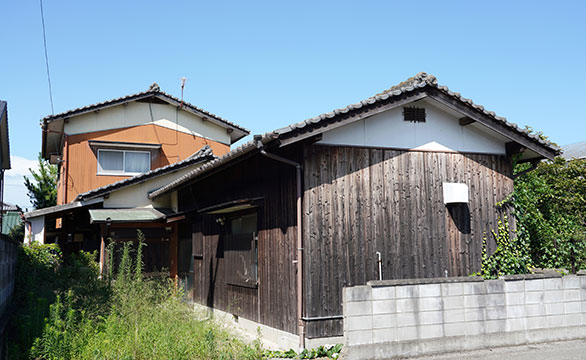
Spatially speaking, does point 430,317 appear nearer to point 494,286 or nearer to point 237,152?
point 494,286

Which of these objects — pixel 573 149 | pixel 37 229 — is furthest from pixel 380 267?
pixel 573 149

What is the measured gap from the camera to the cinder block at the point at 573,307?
7.96 meters

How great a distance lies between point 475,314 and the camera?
7.45m

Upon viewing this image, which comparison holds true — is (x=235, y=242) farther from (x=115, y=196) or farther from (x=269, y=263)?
(x=115, y=196)

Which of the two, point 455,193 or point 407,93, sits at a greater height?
point 407,93

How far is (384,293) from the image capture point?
23.1ft

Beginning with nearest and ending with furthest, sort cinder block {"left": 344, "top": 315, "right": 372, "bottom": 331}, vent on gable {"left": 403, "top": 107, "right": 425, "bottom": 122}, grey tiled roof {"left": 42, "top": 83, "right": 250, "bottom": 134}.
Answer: cinder block {"left": 344, "top": 315, "right": 372, "bottom": 331} < vent on gable {"left": 403, "top": 107, "right": 425, "bottom": 122} < grey tiled roof {"left": 42, "top": 83, "right": 250, "bottom": 134}

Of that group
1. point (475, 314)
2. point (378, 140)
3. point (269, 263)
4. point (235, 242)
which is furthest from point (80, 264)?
point (475, 314)

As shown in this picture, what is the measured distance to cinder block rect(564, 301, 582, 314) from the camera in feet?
26.1

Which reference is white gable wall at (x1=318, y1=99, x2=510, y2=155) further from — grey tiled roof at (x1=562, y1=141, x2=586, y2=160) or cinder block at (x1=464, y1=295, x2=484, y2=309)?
grey tiled roof at (x1=562, y1=141, x2=586, y2=160)

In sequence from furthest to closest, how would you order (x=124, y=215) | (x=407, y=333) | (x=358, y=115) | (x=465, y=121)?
(x=124, y=215) < (x=465, y=121) < (x=358, y=115) < (x=407, y=333)

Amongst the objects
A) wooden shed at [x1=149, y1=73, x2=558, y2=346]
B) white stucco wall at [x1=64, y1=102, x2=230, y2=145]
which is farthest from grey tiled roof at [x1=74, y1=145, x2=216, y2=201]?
wooden shed at [x1=149, y1=73, x2=558, y2=346]

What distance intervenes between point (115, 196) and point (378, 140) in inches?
366

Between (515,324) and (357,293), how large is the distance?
273 centimetres
